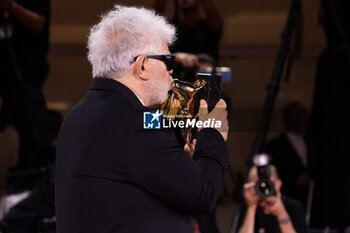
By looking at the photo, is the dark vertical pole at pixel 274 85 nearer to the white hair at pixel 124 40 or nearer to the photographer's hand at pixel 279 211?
the photographer's hand at pixel 279 211

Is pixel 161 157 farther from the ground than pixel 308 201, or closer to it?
farther from the ground

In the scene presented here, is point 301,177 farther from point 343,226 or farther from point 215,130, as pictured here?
point 215,130

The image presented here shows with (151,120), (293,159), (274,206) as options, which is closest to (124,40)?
(151,120)

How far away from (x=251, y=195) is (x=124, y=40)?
4.83ft

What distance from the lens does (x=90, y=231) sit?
1481 mm

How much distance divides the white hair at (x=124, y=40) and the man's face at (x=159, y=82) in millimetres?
28

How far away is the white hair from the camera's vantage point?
1.53 metres

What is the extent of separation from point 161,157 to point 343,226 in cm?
228

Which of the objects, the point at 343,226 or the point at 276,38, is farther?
the point at 276,38

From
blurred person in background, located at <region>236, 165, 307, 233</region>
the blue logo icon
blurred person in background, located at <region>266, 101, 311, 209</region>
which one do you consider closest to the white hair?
the blue logo icon

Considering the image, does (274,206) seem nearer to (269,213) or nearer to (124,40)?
(269,213)

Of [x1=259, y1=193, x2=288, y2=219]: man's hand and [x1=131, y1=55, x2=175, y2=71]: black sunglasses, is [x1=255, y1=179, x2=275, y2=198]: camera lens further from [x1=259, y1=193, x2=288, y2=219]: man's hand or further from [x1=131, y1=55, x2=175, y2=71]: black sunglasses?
[x1=131, y1=55, x2=175, y2=71]: black sunglasses

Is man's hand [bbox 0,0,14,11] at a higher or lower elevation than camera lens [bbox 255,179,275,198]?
higher

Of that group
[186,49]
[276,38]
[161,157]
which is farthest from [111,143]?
[276,38]
